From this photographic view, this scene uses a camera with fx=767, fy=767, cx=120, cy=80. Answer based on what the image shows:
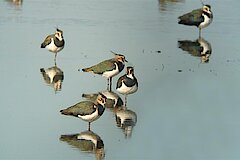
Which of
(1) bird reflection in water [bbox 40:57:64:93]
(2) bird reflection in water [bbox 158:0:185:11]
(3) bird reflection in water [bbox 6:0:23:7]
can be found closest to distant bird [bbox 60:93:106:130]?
(1) bird reflection in water [bbox 40:57:64:93]

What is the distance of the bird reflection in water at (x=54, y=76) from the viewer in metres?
12.6

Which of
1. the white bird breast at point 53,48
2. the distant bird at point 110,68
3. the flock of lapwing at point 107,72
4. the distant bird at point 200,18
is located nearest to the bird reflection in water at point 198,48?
the distant bird at point 200,18

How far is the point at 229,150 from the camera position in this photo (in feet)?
33.7

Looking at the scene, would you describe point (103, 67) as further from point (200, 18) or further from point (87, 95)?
point (200, 18)

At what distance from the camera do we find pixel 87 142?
33.3 feet

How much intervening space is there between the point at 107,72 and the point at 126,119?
5.19 ft

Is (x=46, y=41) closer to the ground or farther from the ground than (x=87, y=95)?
farther from the ground

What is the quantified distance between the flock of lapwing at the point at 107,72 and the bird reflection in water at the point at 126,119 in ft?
1.04

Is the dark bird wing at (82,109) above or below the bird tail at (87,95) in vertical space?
below

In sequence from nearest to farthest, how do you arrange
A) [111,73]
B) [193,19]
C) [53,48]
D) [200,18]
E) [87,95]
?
[87,95], [111,73], [53,48], [200,18], [193,19]

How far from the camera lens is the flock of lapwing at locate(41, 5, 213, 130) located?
10500mm

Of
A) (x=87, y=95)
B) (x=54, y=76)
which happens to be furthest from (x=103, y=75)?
(x=54, y=76)

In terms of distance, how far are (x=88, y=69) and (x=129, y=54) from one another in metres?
2.09

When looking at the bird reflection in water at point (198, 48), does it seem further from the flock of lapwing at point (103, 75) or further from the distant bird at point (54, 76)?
the distant bird at point (54, 76)
